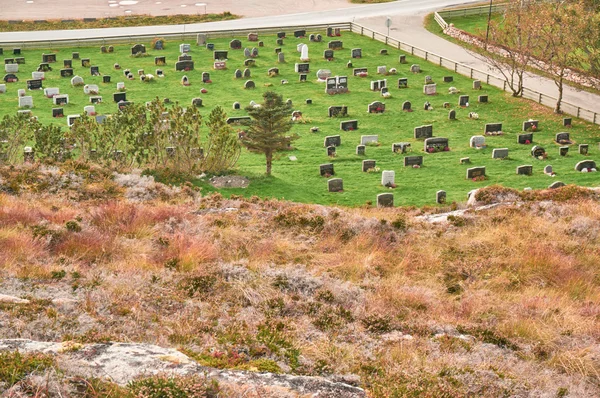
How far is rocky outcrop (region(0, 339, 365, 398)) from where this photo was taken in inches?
364

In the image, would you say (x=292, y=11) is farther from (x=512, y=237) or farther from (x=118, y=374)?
(x=118, y=374)

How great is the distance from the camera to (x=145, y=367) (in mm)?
9430

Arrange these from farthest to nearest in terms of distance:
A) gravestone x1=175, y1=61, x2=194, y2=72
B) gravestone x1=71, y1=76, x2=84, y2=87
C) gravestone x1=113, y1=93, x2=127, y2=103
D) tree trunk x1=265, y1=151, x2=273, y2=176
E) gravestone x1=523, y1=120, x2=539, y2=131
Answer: gravestone x1=175, y1=61, x2=194, y2=72, gravestone x1=71, y1=76, x2=84, y2=87, gravestone x1=113, y1=93, x2=127, y2=103, gravestone x1=523, y1=120, x2=539, y2=131, tree trunk x1=265, y1=151, x2=273, y2=176

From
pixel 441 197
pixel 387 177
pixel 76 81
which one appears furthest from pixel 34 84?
pixel 441 197

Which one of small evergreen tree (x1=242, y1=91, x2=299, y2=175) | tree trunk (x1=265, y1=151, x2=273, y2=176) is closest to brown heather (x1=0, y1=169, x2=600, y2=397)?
small evergreen tree (x1=242, y1=91, x2=299, y2=175)

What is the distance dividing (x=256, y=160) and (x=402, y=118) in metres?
9.45

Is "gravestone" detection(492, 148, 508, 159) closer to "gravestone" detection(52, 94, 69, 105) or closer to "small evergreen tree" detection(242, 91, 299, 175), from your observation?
"small evergreen tree" detection(242, 91, 299, 175)

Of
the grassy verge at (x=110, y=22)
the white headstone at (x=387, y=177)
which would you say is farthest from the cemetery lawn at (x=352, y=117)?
the grassy verge at (x=110, y=22)

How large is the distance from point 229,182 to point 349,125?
977 cm

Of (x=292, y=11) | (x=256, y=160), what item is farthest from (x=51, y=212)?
(x=292, y=11)

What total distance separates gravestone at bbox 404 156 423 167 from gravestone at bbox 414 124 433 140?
379 centimetres

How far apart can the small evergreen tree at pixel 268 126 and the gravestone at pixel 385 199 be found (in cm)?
505

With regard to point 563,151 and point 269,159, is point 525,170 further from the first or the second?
point 269,159

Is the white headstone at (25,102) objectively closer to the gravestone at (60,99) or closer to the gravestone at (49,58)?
the gravestone at (60,99)
